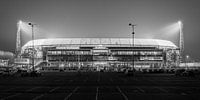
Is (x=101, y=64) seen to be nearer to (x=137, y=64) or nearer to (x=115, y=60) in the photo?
(x=115, y=60)

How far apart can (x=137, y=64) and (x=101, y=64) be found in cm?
2203

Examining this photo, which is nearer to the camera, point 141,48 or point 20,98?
point 20,98

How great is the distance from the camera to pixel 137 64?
18938 cm

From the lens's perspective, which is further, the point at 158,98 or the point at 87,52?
the point at 87,52

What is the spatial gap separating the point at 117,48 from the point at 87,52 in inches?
769

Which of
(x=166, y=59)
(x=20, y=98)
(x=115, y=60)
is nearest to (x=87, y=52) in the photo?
(x=115, y=60)

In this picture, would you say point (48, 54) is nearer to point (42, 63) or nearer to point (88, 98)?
point (42, 63)

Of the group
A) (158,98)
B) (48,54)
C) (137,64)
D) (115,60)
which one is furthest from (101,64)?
(158,98)

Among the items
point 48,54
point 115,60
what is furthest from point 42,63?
point 115,60

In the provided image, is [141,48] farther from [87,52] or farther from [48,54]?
[48,54]

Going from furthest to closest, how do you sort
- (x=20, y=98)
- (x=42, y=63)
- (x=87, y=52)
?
1. (x=87, y=52)
2. (x=42, y=63)
3. (x=20, y=98)

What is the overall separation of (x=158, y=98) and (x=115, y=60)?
170804 millimetres

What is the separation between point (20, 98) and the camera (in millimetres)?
21484

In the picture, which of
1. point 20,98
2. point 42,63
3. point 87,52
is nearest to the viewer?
point 20,98
